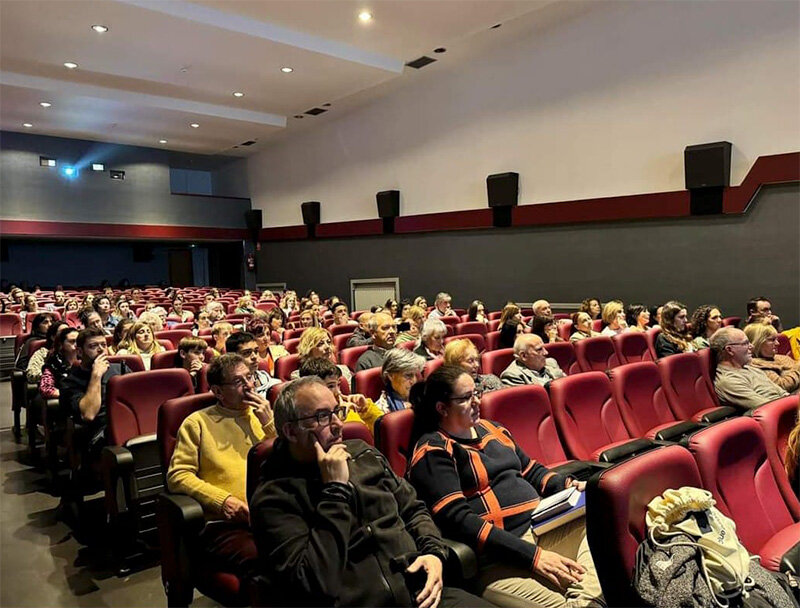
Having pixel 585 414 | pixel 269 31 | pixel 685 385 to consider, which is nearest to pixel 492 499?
pixel 585 414

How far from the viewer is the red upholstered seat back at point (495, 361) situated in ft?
12.9

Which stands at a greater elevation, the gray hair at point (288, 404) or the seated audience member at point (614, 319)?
the gray hair at point (288, 404)

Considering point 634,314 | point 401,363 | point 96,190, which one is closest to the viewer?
point 401,363

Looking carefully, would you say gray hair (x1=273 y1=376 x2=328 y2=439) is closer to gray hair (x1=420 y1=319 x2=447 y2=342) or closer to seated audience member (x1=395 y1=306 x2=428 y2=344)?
gray hair (x1=420 y1=319 x2=447 y2=342)

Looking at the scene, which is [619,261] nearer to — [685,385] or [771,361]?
[771,361]

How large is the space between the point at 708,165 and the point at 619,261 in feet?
6.06

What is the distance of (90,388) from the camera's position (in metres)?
3.21

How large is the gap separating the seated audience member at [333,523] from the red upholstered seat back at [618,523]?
1.29 ft

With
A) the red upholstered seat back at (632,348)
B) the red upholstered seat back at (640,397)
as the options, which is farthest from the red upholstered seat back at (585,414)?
the red upholstered seat back at (632,348)

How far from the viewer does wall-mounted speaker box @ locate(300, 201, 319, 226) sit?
1479cm

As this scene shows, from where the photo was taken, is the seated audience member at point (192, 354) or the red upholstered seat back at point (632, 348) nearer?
the seated audience member at point (192, 354)

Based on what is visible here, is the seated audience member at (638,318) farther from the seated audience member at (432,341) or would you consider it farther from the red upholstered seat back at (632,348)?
the seated audience member at (432,341)

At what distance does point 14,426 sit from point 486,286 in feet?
25.2

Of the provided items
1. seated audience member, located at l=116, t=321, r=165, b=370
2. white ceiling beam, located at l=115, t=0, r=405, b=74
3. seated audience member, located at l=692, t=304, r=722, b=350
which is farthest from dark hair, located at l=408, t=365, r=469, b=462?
white ceiling beam, located at l=115, t=0, r=405, b=74
